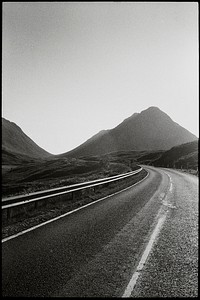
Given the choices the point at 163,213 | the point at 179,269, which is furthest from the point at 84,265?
the point at 163,213

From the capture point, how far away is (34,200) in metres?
9.11

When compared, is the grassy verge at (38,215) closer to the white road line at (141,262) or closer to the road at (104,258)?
the road at (104,258)

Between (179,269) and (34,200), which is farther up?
(34,200)

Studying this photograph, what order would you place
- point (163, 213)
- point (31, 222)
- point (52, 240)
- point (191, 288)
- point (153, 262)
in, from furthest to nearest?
point (163, 213) → point (31, 222) → point (52, 240) → point (153, 262) → point (191, 288)

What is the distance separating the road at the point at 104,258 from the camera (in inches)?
165

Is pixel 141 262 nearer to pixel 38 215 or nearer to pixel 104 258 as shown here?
pixel 104 258

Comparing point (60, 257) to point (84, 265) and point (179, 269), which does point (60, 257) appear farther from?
point (179, 269)

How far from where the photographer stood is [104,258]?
17.7 ft

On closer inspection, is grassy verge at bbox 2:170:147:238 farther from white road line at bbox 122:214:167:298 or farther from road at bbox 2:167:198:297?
white road line at bbox 122:214:167:298

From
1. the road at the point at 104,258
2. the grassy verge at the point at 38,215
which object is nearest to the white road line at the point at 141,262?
the road at the point at 104,258

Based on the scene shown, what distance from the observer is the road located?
13.7 feet

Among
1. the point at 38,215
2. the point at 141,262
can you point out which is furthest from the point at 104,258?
the point at 38,215

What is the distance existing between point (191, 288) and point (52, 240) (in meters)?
3.43

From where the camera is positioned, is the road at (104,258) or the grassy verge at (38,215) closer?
the road at (104,258)
